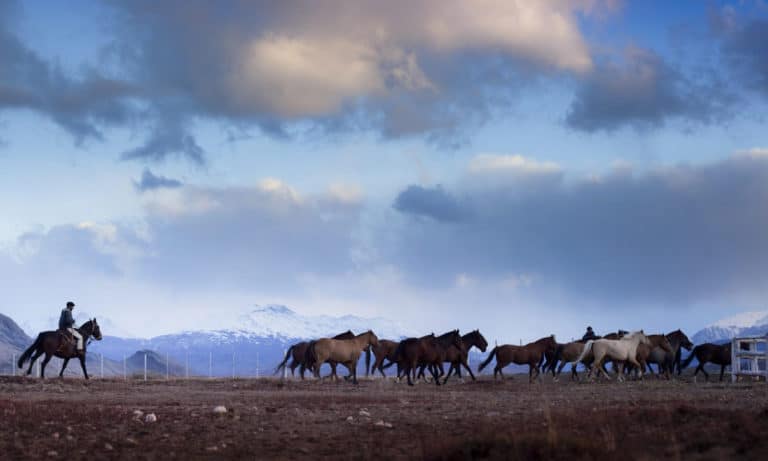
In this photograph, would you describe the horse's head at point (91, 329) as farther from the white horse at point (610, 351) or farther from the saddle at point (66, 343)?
the white horse at point (610, 351)

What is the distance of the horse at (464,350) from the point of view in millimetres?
41156

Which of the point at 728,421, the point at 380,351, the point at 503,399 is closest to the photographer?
the point at 728,421

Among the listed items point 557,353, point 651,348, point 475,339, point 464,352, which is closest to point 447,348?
point 464,352

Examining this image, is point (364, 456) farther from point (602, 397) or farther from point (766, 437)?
point (602, 397)

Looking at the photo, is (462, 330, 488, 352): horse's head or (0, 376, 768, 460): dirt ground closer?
(0, 376, 768, 460): dirt ground

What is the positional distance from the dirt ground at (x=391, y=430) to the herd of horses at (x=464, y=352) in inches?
610

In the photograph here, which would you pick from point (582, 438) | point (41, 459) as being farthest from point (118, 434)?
point (582, 438)

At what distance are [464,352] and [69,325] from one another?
16.9 meters

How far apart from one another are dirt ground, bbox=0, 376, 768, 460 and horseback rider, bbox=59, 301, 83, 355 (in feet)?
56.8

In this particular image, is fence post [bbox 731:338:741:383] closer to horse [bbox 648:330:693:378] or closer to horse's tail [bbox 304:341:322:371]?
horse [bbox 648:330:693:378]

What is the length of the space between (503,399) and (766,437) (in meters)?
11.5

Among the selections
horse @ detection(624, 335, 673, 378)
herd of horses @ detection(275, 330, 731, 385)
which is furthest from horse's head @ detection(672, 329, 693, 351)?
horse @ detection(624, 335, 673, 378)

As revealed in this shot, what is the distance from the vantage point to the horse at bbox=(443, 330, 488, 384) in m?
41.2

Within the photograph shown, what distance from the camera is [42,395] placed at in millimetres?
29641
